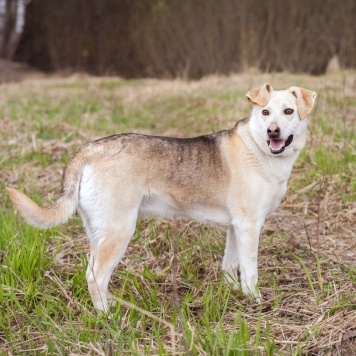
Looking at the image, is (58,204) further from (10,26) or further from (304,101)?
(10,26)

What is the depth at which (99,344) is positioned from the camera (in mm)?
2914

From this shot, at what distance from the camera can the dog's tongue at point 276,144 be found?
11.9ft

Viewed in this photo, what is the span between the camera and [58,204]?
136 inches

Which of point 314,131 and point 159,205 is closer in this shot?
point 159,205

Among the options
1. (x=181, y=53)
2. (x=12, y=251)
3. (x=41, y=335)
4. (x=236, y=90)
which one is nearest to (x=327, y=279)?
(x=41, y=335)

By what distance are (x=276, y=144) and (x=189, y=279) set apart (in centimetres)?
118

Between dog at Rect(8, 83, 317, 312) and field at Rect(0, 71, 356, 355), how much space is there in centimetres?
26

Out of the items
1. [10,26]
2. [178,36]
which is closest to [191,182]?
[178,36]

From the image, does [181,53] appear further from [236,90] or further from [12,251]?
[12,251]

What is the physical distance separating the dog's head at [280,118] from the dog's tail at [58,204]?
125 centimetres

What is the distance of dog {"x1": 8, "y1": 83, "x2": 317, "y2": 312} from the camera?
349 cm

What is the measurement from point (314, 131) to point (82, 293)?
4.00 metres

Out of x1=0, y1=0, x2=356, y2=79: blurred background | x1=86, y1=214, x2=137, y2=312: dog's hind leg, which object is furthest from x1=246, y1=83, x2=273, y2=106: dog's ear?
x1=0, y1=0, x2=356, y2=79: blurred background

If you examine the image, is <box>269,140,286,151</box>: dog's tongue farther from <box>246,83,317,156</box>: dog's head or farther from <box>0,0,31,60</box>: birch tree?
<box>0,0,31,60</box>: birch tree
